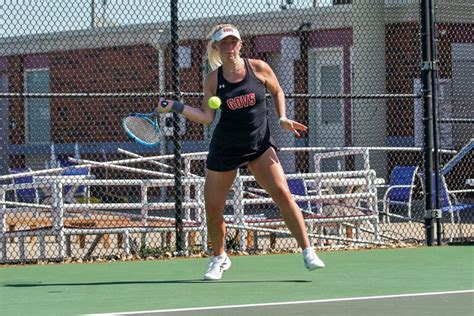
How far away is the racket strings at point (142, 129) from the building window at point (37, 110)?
47.5 feet

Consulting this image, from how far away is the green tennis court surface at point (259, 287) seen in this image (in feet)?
25.4

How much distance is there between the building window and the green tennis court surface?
1514 cm

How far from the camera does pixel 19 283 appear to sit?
9.71 m

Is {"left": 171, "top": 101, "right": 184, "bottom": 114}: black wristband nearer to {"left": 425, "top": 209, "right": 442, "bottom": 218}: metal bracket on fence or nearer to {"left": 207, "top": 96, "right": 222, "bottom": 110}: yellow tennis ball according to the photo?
{"left": 207, "top": 96, "right": 222, "bottom": 110}: yellow tennis ball

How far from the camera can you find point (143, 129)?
40.3ft

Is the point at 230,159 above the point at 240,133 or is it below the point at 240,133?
below

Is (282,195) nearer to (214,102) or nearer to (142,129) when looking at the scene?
(214,102)

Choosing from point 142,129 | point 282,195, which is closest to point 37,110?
point 142,129

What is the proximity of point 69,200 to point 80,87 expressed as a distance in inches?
474

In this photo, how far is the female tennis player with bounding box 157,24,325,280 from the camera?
31.0 feet

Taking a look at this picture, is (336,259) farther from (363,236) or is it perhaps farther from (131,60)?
(131,60)

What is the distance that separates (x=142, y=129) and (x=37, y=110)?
15180 millimetres

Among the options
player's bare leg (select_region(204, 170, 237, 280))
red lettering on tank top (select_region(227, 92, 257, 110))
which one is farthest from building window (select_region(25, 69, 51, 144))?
red lettering on tank top (select_region(227, 92, 257, 110))

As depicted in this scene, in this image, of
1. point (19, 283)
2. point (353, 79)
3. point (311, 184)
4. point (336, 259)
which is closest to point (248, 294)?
point (19, 283)
